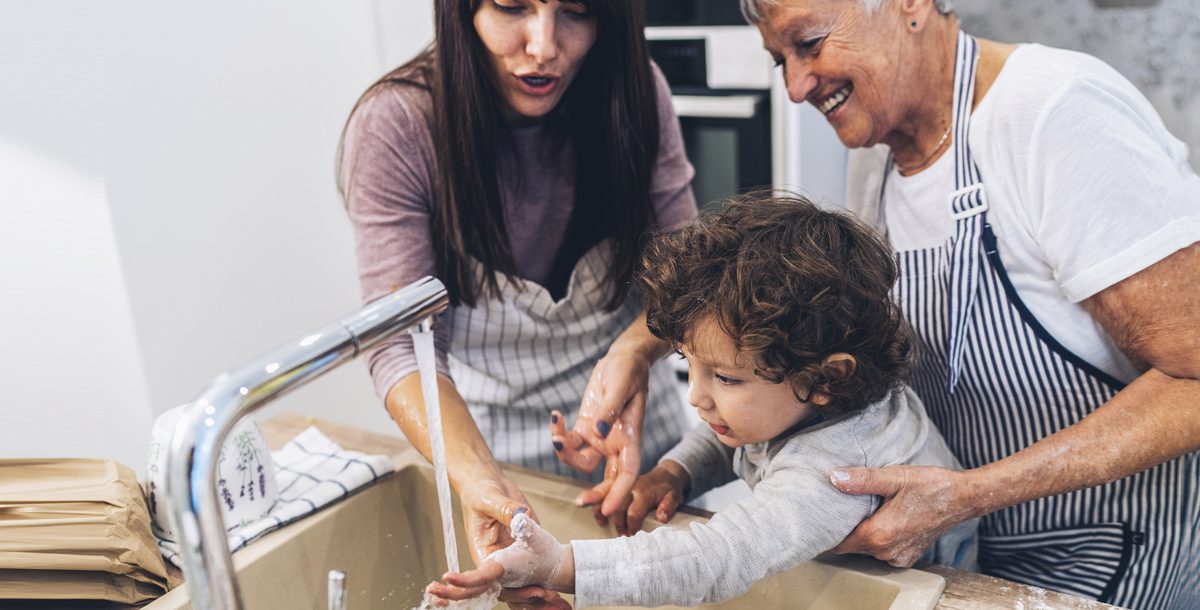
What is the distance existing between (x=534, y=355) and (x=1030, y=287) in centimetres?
62

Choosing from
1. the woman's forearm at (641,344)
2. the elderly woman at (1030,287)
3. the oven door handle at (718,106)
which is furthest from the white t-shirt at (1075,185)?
the oven door handle at (718,106)

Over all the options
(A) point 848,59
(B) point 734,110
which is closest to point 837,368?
(A) point 848,59

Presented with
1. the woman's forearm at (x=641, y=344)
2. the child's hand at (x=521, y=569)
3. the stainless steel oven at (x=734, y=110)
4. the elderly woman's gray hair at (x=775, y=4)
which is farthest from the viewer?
the stainless steel oven at (x=734, y=110)

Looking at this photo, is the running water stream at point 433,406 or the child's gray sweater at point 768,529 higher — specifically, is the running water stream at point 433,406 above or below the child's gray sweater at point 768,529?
above

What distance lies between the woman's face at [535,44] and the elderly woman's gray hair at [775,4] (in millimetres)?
177

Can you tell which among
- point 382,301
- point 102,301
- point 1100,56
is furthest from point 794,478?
point 102,301

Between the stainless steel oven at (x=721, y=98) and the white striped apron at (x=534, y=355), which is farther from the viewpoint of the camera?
the stainless steel oven at (x=721, y=98)

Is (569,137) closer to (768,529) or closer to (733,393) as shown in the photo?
(733,393)

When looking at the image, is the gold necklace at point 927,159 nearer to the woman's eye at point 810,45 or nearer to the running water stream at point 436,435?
the woman's eye at point 810,45

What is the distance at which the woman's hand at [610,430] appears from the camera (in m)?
1.04

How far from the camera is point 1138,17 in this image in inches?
58.9

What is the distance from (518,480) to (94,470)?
1.48ft

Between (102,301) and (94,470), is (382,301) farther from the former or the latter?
(102,301)

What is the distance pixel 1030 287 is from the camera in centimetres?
97
